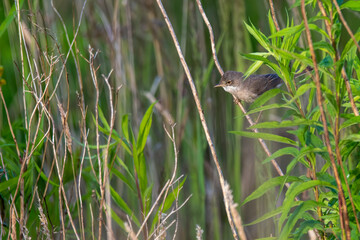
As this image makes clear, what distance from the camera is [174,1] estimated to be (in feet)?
10.7

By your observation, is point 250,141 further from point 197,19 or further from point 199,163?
point 197,19

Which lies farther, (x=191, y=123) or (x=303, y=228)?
(x=191, y=123)

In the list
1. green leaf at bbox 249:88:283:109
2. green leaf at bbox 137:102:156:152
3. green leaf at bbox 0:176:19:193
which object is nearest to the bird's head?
green leaf at bbox 137:102:156:152

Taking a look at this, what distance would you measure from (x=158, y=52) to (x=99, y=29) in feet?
1.31

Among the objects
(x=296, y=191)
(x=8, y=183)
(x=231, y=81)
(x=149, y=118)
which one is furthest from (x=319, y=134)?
(x=231, y=81)

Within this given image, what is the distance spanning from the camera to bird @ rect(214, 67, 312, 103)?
2.93m

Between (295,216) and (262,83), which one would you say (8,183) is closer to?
(295,216)

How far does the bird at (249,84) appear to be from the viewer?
9.61 feet

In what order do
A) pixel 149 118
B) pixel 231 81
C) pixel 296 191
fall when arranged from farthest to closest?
pixel 231 81, pixel 149 118, pixel 296 191

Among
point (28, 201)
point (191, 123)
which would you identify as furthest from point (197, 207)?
point (28, 201)

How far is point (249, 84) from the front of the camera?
9.90 ft

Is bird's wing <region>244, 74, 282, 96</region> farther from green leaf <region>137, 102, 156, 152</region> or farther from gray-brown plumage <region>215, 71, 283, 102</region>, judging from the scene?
green leaf <region>137, 102, 156, 152</region>

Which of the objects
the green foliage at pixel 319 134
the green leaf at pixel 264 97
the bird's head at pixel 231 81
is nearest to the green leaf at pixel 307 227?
the green foliage at pixel 319 134

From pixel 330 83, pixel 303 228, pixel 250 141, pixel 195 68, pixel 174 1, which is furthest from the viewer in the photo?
pixel 174 1
